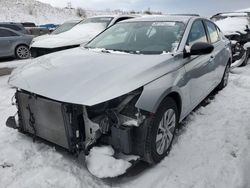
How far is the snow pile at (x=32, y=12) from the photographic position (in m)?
40.8

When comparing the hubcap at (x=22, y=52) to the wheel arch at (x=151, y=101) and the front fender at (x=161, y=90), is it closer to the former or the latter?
the front fender at (x=161, y=90)

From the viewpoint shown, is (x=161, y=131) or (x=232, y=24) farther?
(x=232, y=24)

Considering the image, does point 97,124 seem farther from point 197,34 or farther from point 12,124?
point 197,34

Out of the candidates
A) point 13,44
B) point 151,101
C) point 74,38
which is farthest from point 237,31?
point 13,44

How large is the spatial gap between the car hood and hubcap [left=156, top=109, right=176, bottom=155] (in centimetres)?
49

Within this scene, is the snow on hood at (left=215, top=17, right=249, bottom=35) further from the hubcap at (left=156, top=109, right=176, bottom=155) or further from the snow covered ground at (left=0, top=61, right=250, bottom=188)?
the hubcap at (left=156, top=109, right=176, bottom=155)

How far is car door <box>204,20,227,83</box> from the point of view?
15.8 feet

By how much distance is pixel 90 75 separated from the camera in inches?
112

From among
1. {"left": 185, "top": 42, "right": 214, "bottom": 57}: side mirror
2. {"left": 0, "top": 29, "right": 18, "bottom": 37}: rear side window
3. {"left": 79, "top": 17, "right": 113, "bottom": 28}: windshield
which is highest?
{"left": 185, "top": 42, "right": 214, "bottom": 57}: side mirror

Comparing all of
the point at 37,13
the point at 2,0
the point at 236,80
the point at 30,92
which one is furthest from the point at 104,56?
the point at 2,0

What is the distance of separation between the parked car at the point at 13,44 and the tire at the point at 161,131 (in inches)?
381

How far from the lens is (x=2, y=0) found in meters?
45.7

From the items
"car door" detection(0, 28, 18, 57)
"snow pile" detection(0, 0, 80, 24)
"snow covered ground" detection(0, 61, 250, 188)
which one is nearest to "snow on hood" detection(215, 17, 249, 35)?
"snow covered ground" detection(0, 61, 250, 188)

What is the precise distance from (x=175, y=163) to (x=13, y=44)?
33.0 feet
